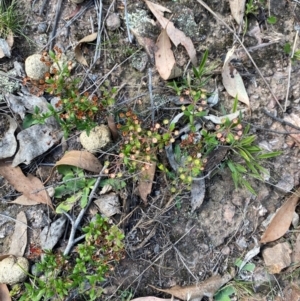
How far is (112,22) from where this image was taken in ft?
8.54

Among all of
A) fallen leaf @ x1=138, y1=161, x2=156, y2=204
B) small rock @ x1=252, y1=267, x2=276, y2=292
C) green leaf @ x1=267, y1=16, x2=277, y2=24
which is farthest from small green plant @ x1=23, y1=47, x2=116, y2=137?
small rock @ x1=252, y1=267, x2=276, y2=292

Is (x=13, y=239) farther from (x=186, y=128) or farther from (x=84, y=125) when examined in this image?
(x=186, y=128)

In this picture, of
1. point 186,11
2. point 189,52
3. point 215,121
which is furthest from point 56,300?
point 186,11

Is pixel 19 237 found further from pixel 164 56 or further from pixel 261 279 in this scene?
pixel 261 279

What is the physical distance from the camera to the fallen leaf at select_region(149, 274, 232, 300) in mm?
2570

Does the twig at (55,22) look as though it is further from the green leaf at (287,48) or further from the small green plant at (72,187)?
the green leaf at (287,48)

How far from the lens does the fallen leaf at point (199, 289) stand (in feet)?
8.43

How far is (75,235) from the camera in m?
2.53

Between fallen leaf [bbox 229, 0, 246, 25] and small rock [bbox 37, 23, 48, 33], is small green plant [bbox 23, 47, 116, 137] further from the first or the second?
fallen leaf [bbox 229, 0, 246, 25]

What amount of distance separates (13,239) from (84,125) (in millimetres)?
755

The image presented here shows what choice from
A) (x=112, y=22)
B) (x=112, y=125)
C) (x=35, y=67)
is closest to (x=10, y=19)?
(x=35, y=67)

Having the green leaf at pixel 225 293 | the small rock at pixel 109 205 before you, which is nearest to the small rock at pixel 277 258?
the green leaf at pixel 225 293

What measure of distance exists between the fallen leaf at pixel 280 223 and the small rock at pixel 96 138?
3.46 feet

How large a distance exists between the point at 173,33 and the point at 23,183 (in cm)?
118
